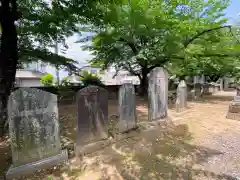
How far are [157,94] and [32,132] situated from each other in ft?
11.8

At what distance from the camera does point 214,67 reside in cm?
1294

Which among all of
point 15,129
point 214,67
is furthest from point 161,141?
point 214,67

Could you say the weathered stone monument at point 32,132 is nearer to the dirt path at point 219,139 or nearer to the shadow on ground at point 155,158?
the shadow on ground at point 155,158

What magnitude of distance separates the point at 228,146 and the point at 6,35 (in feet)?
20.6

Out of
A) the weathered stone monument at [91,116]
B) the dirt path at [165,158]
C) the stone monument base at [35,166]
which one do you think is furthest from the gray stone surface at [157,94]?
the stone monument base at [35,166]

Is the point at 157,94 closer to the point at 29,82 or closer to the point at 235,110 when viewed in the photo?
the point at 235,110

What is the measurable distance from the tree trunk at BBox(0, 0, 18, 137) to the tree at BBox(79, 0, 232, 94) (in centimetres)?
262

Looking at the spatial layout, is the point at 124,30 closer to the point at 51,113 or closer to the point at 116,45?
the point at 116,45

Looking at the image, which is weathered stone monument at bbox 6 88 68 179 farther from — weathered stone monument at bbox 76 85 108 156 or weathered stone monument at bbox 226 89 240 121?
weathered stone monument at bbox 226 89 240 121

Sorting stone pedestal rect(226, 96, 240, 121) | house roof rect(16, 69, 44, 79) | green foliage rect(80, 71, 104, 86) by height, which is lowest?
stone pedestal rect(226, 96, 240, 121)

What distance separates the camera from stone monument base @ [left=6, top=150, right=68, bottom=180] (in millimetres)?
2805

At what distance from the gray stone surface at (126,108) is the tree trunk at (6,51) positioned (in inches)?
120

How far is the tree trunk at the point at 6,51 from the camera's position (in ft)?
15.0

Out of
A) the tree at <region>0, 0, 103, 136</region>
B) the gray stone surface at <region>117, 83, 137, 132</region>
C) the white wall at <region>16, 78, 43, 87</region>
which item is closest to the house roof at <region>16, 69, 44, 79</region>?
the white wall at <region>16, 78, 43, 87</region>
